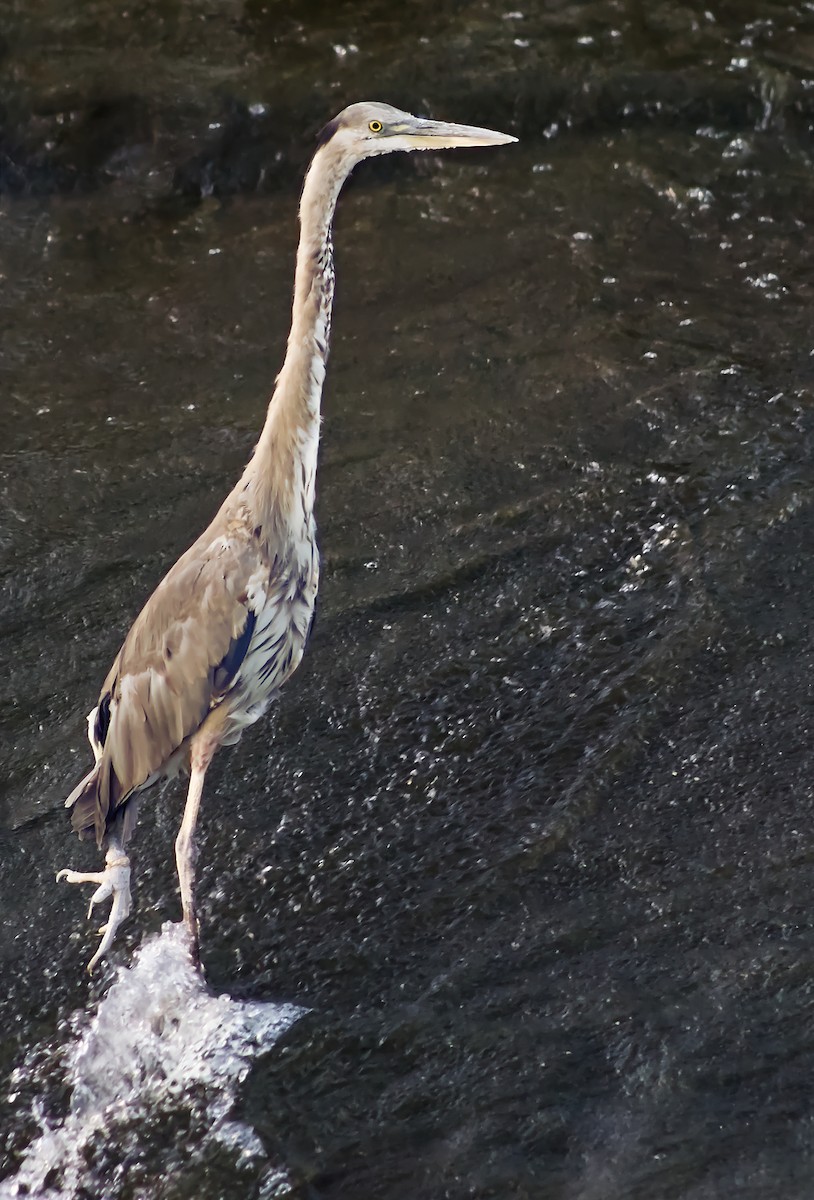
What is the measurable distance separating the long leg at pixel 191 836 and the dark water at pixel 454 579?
12cm

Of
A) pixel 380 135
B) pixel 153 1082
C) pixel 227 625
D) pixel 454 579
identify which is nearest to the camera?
pixel 153 1082

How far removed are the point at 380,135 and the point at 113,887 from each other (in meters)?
1.91

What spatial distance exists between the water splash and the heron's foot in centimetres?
14

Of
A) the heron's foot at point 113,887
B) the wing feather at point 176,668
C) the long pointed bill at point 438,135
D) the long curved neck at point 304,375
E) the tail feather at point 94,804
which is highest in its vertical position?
the long pointed bill at point 438,135

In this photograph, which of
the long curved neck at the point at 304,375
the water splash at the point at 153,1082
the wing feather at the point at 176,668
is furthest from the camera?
the wing feather at the point at 176,668

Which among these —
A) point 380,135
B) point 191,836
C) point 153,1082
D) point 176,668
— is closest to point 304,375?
point 380,135

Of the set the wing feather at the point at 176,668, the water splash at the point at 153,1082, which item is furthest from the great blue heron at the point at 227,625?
the water splash at the point at 153,1082

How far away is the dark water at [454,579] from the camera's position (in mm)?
3049

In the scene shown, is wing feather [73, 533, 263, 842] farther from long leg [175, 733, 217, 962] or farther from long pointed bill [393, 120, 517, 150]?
long pointed bill [393, 120, 517, 150]

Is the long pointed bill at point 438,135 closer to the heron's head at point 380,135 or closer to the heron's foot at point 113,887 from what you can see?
the heron's head at point 380,135

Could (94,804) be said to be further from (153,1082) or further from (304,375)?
(304,375)

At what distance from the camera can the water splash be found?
9.77ft

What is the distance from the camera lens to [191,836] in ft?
11.2

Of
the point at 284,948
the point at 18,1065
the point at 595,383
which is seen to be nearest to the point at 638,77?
the point at 595,383
